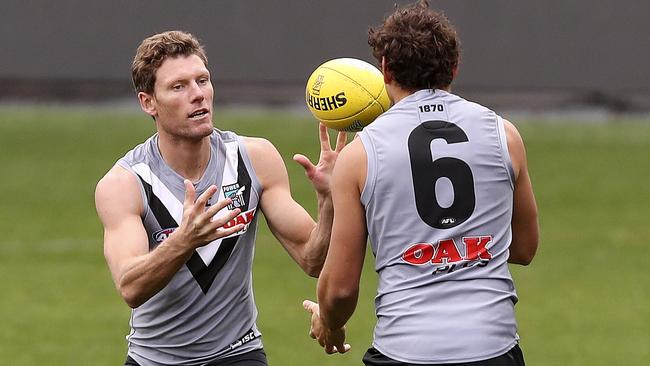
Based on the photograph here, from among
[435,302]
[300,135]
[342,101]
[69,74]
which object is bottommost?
[435,302]

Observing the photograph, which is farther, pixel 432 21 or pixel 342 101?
pixel 342 101

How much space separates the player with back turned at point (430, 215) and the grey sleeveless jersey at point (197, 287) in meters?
1.14

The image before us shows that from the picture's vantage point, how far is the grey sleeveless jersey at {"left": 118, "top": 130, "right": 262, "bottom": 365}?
21.0 feet

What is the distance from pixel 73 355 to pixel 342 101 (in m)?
5.76

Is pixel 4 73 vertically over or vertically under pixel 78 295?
over

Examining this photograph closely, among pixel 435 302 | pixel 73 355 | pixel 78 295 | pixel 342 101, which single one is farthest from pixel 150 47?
pixel 78 295

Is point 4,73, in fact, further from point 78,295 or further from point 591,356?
point 591,356

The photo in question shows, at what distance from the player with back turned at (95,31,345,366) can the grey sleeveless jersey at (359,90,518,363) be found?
913 millimetres

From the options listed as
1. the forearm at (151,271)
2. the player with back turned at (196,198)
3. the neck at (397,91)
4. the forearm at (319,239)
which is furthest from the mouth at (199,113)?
the neck at (397,91)

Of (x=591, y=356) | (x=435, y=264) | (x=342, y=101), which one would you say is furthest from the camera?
(x=591, y=356)

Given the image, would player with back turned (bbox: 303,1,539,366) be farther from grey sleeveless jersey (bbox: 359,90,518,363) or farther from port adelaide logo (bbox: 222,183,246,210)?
port adelaide logo (bbox: 222,183,246,210)

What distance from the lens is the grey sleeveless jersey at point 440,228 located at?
5.24 metres

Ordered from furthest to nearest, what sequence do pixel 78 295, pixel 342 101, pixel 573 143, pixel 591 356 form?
pixel 573 143
pixel 78 295
pixel 591 356
pixel 342 101

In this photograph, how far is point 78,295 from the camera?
13.7 metres
